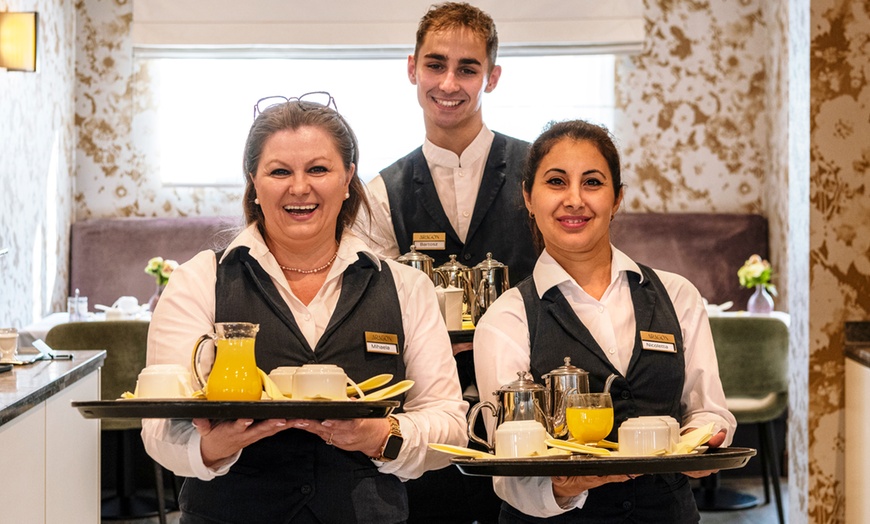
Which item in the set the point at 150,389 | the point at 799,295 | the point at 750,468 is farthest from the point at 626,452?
the point at 750,468

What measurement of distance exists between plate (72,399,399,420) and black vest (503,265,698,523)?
46 centimetres

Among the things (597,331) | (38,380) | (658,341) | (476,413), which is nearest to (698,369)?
(658,341)

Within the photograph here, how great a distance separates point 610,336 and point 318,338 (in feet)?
1.86

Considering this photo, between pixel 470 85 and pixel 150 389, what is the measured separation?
1.38 m

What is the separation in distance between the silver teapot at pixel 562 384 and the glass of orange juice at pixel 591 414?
0.04 meters

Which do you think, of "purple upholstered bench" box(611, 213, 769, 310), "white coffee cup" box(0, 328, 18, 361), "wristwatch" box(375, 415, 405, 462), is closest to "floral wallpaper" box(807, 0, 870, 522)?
"wristwatch" box(375, 415, 405, 462)

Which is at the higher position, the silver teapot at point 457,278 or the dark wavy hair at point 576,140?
the dark wavy hair at point 576,140

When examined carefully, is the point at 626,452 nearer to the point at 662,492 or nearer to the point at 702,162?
the point at 662,492

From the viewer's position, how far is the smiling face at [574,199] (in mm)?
2090

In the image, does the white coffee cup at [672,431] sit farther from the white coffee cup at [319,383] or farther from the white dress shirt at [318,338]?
the white coffee cup at [319,383]

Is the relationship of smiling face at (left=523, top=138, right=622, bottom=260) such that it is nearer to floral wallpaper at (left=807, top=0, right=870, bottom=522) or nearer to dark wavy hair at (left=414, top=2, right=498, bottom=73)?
dark wavy hair at (left=414, top=2, right=498, bottom=73)

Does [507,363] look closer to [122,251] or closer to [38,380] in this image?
[38,380]

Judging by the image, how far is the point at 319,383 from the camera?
1724 mm

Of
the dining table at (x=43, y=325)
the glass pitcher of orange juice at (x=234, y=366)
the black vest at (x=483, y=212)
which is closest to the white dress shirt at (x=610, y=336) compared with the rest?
the glass pitcher of orange juice at (x=234, y=366)
